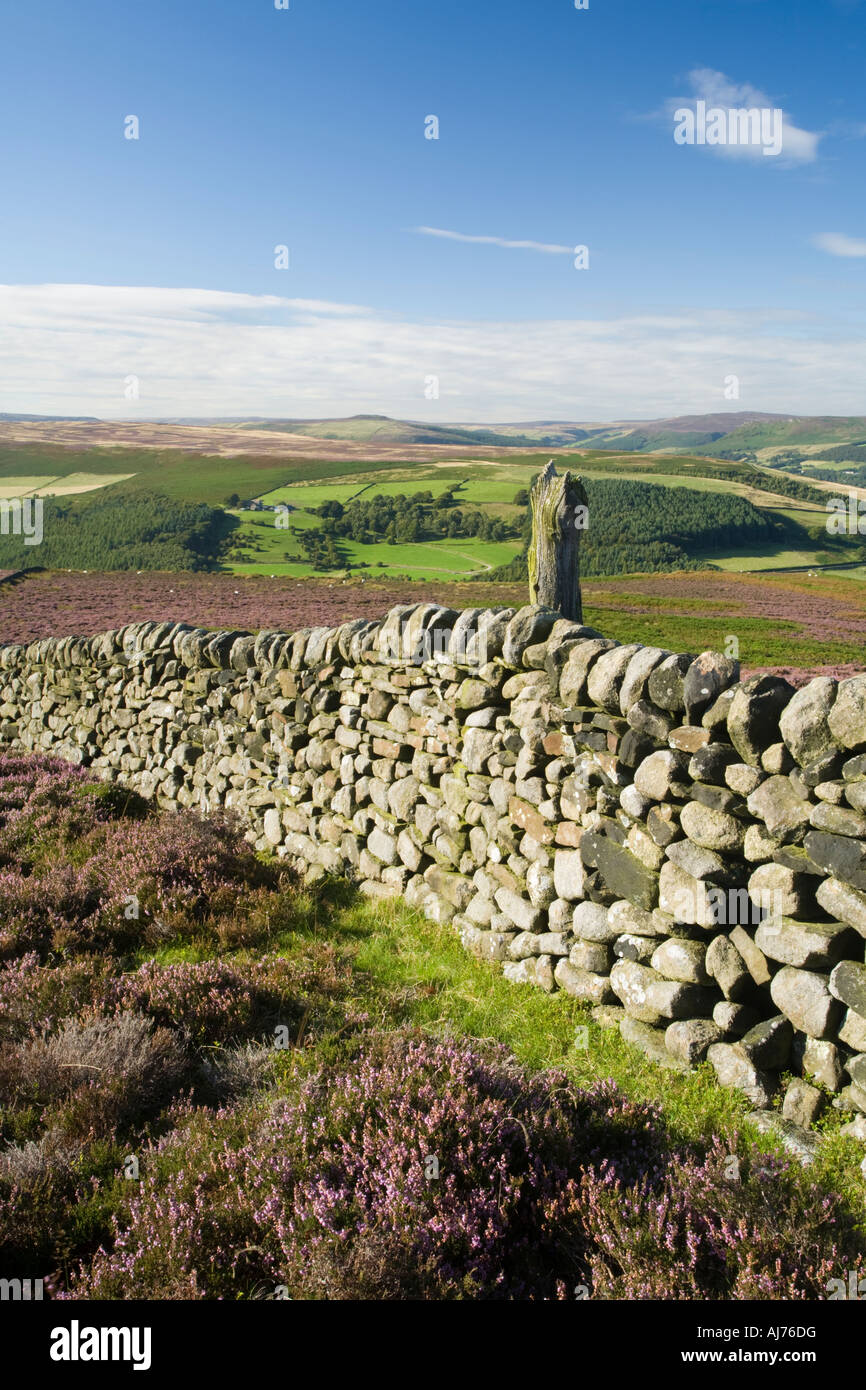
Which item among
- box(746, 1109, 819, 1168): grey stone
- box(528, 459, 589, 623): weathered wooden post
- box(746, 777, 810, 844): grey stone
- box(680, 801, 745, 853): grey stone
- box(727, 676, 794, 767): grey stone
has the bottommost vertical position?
box(746, 1109, 819, 1168): grey stone

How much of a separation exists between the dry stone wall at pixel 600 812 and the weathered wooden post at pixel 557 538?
973 millimetres

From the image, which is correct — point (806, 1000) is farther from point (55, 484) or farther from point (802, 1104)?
point (55, 484)

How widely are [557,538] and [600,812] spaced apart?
9.63ft

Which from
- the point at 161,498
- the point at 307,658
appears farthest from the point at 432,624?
the point at 161,498

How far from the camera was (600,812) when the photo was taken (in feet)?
16.6

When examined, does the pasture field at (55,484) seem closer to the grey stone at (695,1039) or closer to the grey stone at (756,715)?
the grey stone at (756,715)

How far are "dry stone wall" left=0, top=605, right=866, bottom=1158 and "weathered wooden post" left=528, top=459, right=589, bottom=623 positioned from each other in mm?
973

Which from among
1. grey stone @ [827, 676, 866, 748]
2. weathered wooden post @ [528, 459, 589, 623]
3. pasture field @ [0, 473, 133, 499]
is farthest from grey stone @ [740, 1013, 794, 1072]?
pasture field @ [0, 473, 133, 499]

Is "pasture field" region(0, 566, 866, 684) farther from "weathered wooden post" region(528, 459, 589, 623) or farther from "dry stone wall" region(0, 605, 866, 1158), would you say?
"dry stone wall" region(0, 605, 866, 1158)

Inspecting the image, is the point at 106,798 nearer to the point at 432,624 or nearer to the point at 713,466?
the point at 432,624

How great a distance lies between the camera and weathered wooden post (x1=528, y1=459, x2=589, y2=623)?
23.1ft

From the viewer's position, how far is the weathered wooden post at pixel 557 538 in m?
7.04

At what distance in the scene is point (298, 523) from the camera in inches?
2724
